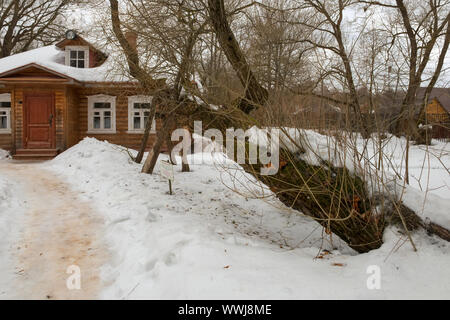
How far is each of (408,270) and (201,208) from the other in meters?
4.31

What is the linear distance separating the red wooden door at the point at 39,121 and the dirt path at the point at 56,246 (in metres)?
7.17

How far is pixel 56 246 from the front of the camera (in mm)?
4598

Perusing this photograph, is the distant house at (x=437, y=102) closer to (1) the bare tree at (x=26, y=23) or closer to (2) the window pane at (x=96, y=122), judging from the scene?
(2) the window pane at (x=96, y=122)

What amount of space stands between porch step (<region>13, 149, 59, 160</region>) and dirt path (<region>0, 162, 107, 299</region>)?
21.0 feet

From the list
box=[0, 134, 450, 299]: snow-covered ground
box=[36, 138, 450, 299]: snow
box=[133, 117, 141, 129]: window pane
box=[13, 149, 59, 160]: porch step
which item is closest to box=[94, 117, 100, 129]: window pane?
box=[133, 117, 141, 129]: window pane

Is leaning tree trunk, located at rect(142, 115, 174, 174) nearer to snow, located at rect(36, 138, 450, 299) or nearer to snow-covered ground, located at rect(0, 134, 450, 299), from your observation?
snow-covered ground, located at rect(0, 134, 450, 299)

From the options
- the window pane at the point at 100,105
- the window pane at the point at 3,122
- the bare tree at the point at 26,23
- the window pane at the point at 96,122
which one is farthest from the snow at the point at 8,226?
the bare tree at the point at 26,23

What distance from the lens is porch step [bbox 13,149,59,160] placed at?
13.4m

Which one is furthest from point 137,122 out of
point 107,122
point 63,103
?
point 63,103

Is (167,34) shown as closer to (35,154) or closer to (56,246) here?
(56,246)

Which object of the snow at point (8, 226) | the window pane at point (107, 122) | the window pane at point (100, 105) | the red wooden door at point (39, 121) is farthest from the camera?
the window pane at point (107, 122)

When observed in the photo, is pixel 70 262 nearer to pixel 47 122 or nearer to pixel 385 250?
pixel 385 250

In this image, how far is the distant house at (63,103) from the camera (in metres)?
13.5

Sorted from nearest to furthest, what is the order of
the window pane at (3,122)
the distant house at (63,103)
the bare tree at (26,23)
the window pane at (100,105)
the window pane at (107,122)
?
the distant house at (63,103) < the window pane at (3,122) < the window pane at (100,105) < the window pane at (107,122) < the bare tree at (26,23)
